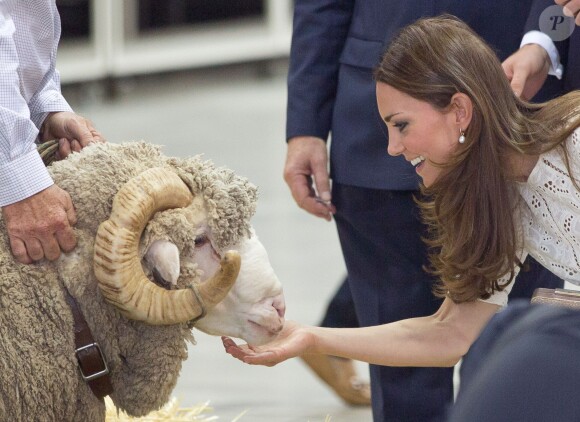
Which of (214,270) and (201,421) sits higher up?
(214,270)

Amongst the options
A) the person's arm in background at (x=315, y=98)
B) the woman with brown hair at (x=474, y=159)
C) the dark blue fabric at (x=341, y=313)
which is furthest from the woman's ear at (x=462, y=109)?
the dark blue fabric at (x=341, y=313)

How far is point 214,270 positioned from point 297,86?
2.59 feet

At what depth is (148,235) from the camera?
220 centimetres

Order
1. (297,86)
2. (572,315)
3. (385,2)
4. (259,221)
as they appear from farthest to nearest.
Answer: (259,221)
(297,86)
(385,2)
(572,315)

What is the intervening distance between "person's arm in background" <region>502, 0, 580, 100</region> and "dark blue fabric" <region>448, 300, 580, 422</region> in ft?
4.48

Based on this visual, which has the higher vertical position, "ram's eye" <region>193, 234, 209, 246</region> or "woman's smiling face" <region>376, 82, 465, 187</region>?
"woman's smiling face" <region>376, 82, 465, 187</region>

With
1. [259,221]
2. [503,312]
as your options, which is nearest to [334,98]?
[503,312]

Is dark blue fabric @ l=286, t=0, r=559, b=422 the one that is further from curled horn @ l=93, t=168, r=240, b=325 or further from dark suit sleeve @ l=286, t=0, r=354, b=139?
curled horn @ l=93, t=168, r=240, b=325

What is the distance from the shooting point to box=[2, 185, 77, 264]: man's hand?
7.09 feet

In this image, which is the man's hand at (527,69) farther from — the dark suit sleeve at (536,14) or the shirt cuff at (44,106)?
the shirt cuff at (44,106)

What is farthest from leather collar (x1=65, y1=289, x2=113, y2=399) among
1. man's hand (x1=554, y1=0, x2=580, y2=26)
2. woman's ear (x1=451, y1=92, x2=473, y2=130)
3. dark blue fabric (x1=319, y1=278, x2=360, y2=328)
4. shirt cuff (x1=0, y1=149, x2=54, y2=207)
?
dark blue fabric (x1=319, y1=278, x2=360, y2=328)

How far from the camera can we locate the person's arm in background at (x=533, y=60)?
258 centimetres

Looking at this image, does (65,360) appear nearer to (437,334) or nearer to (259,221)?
(437,334)

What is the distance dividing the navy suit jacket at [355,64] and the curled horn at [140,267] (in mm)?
688
